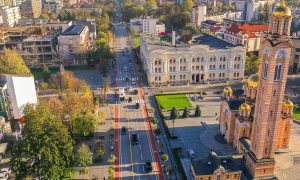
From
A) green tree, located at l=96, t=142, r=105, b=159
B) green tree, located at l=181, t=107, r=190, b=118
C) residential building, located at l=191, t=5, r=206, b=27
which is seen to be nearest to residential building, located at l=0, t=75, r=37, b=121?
green tree, located at l=96, t=142, r=105, b=159

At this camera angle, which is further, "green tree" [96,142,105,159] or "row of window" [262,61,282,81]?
"green tree" [96,142,105,159]

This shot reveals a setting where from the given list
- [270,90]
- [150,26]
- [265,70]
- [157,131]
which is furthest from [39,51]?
[270,90]

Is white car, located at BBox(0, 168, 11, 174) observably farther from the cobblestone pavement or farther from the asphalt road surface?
the cobblestone pavement

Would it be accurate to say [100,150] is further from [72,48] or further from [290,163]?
[72,48]

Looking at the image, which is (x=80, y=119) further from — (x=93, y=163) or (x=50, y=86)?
(x=50, y=86)

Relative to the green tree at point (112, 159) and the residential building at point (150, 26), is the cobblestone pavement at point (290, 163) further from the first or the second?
the residential building at point (150, 26)

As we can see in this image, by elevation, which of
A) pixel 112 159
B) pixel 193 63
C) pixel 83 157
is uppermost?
pixel 193 63
